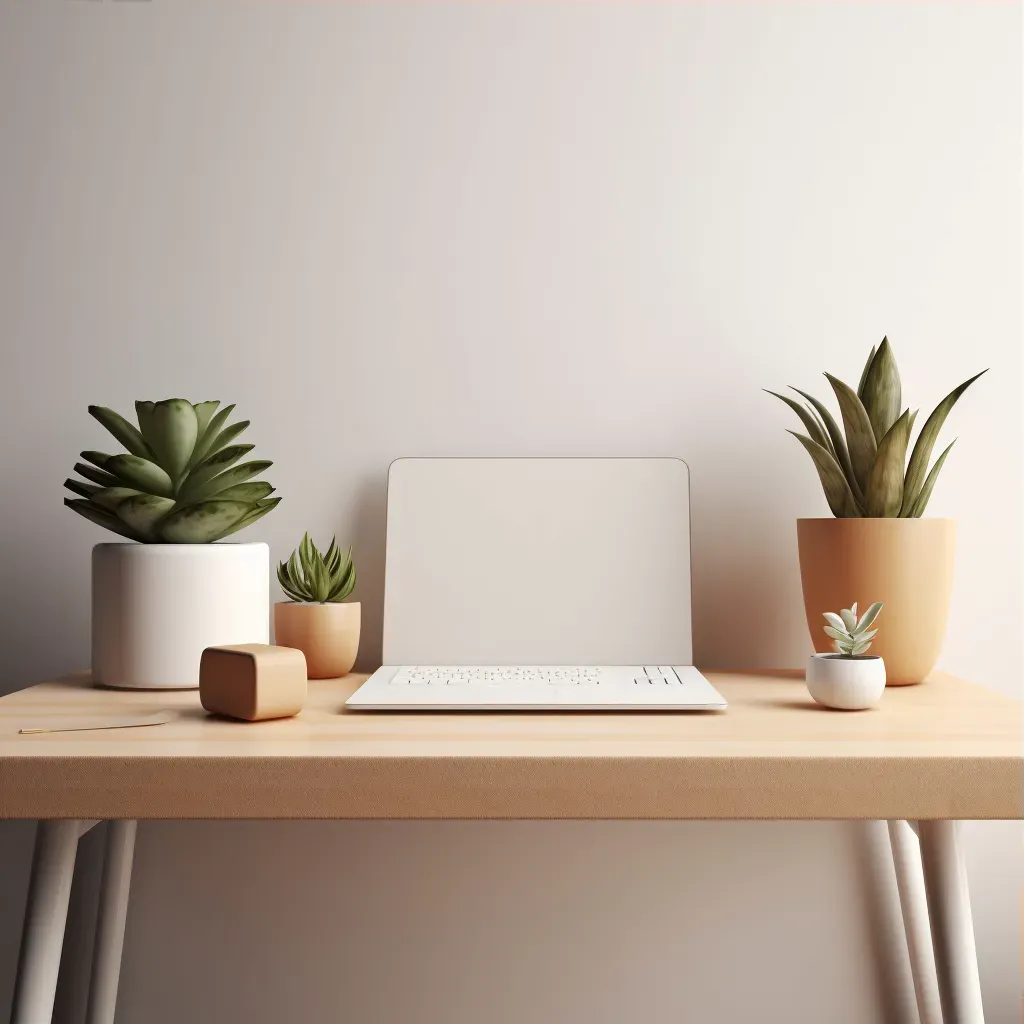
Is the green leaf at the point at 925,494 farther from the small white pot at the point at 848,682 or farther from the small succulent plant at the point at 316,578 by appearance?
the small succulent plant at the point at 316,578

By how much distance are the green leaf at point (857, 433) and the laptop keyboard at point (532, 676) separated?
284 mm

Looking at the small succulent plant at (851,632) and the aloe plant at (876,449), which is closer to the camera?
the small succulent plant at (851,632)

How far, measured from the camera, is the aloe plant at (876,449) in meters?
0.93

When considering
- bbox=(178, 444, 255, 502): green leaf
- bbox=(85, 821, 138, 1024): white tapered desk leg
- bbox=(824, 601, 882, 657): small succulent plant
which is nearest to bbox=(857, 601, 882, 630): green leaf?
bbox=(824, 601, 882, 657): small succulent plant

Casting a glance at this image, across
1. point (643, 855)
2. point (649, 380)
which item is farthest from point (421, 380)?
point (643, 855)

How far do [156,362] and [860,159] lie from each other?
87 cm

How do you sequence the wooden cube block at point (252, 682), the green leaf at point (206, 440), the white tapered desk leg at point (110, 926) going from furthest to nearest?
the white tapered desk leg at point (110, 926), the green leaf at point (206, 440), the wooden cube block at point (252, 682)

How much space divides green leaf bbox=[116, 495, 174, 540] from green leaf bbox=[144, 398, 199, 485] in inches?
1.6

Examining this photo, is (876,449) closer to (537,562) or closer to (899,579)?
(899,579)

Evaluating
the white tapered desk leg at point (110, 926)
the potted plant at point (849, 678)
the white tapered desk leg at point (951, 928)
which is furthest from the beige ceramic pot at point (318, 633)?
the white tapered desk leg at point (951, 928)

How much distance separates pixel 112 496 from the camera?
2.88 feet

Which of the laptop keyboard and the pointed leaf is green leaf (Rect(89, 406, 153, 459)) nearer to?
the laptop keyboard

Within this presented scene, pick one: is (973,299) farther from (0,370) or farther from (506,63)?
(0,370)

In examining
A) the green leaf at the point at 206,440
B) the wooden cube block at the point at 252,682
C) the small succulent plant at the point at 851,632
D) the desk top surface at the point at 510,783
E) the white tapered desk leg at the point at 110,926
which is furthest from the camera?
the white tapered desk leg at the point at 110,926
